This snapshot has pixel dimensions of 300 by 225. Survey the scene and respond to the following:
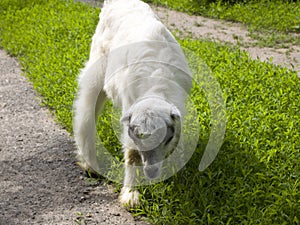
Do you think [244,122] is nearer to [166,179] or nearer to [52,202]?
[166,179]

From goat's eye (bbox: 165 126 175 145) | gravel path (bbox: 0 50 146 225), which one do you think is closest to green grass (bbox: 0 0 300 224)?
gravel path (bbox: 0 50 146 225)

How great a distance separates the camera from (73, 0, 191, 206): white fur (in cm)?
361

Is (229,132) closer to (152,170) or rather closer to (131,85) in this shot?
(131,85)

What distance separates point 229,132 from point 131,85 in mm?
1409

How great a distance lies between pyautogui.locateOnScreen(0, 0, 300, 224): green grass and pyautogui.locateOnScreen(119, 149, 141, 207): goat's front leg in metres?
0.08

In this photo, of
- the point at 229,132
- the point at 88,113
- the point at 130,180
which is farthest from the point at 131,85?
the point at 229,132

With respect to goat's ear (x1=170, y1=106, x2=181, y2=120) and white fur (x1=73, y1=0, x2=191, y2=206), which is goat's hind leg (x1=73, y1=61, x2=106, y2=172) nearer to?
white fur (x1=73, y1=0, x2=191, y2=206)

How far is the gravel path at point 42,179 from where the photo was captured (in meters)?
4.18

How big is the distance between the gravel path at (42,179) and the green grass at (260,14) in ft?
14.2

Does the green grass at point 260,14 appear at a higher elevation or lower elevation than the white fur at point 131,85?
lower

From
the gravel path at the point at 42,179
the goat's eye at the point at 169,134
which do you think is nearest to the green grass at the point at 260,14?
the gravel path at the point at 42,179

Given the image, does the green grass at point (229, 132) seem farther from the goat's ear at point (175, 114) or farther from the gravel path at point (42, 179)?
the goat's ear at point (175, 114)

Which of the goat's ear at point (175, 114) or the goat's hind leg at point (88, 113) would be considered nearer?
the goat's ear at point (175, 114)

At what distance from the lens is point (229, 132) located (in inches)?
195
